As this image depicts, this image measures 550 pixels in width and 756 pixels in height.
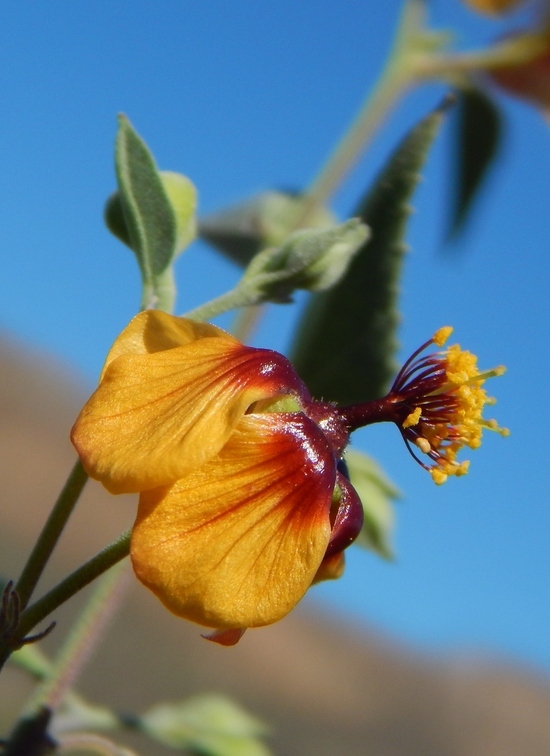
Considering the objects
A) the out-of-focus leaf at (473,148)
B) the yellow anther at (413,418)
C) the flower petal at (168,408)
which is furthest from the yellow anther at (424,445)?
the out-of-focus leaf at (473,148)

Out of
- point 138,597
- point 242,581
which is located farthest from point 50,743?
point 138,597

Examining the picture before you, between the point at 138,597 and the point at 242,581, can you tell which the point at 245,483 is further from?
the point at 138,597

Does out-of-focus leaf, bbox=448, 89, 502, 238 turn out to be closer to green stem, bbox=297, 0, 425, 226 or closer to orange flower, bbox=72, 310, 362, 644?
green stem, bbox=297, 0, 425, 226

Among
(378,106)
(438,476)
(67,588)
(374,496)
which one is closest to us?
(67,588)

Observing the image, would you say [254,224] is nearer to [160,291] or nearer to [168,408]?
[160,291]

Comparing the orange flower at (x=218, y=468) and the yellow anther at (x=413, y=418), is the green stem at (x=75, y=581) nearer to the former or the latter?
the orange flower at (x=218, y=468)

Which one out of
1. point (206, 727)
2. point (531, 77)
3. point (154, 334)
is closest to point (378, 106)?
point (531, 77)
